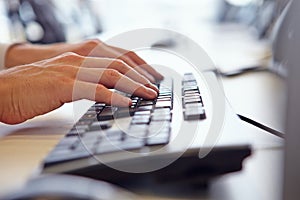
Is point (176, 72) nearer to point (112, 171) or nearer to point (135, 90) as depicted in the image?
point (135, 90)

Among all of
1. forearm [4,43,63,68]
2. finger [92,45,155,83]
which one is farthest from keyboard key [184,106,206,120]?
forearm [4,43,63,68]

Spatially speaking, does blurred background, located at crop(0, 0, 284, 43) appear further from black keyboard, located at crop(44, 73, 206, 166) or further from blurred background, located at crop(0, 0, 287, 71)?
black keyboard, located at crop(44, 73, 206, 166)

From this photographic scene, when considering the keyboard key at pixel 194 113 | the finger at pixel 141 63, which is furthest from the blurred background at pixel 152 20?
the keyboard key at pixel 194 113

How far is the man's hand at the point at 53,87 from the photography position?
1.59ft

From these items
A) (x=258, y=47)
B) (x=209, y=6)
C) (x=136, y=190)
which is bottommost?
(x=136, y=190)

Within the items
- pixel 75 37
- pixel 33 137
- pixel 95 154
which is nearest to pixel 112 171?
pixel 95 154

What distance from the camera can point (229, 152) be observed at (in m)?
0.31

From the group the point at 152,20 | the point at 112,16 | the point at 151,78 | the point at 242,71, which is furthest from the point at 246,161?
the point at 112,16

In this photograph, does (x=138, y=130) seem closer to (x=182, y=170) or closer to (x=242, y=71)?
(x=182, y=170)

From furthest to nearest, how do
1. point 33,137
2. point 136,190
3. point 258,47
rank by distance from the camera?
point 258,47 < point 33,137 < point 136,190

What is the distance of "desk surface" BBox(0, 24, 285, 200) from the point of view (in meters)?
0.30

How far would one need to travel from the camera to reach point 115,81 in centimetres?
50

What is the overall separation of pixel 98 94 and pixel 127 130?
0.12 meters

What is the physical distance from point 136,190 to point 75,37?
5.64 ft
